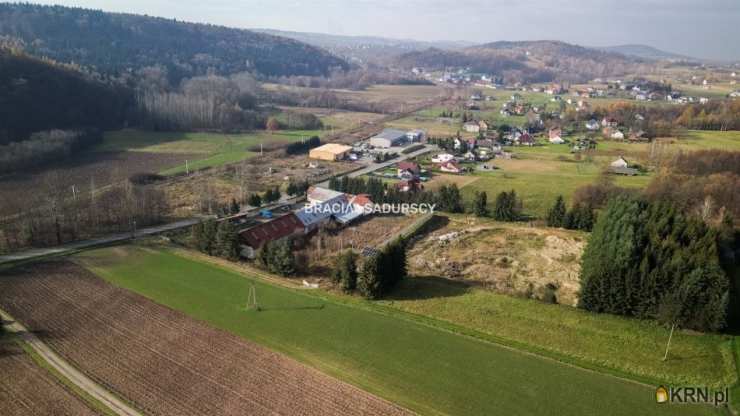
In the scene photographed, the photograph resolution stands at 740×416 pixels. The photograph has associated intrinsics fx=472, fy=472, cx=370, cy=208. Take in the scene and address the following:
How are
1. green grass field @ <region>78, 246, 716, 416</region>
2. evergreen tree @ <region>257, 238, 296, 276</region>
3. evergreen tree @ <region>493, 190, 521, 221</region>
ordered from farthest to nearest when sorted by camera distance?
evergreen tree @ <region>493, 190, 521, 221</region>
evergreen tree @ <region>257, 238, 296, 276</region>
green grass field @ <region>78, 246, 716, 416</region>

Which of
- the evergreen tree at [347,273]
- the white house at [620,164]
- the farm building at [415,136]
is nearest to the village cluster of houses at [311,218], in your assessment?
the evergreen tree at [347,273]

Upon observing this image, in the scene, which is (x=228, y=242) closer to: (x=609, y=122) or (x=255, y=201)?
(x=255, y=201)

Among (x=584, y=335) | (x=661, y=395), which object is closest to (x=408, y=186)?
(x=584, y=335)

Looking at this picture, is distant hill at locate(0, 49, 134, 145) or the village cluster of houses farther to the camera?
distant hill at locate(0, 49, 134, 145)

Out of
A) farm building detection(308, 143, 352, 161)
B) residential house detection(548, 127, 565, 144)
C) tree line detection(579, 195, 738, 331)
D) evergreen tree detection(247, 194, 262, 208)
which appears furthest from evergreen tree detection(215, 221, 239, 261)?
residential house detection(548, 127, 565, 144)

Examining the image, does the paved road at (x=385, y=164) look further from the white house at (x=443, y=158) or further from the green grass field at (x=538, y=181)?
the green grass field at (x=538, y=181)

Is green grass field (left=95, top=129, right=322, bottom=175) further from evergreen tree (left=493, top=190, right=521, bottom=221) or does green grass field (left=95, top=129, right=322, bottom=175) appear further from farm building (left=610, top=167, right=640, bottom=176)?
farm building (left=610, top=167, right=640, bottom=176)
